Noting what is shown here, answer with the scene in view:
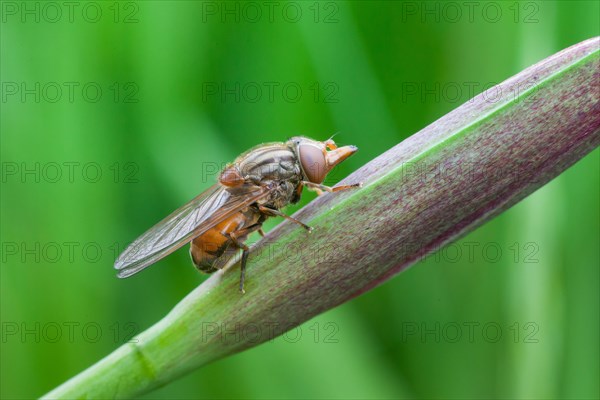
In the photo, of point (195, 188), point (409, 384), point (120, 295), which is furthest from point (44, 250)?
point (409, 384)

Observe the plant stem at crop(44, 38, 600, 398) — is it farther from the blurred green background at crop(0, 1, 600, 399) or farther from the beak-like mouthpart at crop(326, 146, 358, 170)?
the blurred green background at crop(0, 1, 600, 399)

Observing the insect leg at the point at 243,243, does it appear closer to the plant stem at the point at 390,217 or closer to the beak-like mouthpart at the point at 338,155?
the plant stem at the point at 390,217

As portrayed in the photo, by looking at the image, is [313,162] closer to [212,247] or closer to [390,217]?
[212,247]

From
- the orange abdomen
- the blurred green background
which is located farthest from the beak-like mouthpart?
the blurred green background

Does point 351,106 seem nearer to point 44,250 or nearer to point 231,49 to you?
point 231,49

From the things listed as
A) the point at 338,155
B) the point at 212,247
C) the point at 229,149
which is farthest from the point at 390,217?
the point at 229,149

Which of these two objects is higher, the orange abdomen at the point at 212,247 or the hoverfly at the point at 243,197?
the hoverfly at the point at 243,197

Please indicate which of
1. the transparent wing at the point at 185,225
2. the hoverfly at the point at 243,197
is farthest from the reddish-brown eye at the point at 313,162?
the transparent wing at the point at 185,225
